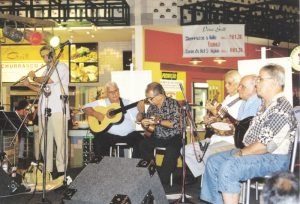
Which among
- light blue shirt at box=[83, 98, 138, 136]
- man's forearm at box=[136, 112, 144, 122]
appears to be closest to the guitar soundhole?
light blue shirt at box=[83, 98, 138, 136]

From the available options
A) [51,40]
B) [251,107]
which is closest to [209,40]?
[51,40]

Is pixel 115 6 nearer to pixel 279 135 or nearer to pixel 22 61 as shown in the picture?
pixel 22 61

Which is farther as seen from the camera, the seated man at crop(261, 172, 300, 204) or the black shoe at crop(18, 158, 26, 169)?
the black shoe at crop(18, 158, 26, 169)

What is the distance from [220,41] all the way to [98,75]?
4.51m

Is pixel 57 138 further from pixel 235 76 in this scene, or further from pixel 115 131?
pixel 235 76

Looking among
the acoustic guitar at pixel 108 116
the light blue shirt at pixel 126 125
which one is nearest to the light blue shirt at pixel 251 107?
the acoustic guitar at pixel 108 116

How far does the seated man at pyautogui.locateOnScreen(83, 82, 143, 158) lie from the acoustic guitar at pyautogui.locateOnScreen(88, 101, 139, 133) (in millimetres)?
49

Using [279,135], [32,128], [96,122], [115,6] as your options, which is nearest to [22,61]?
[115,6]

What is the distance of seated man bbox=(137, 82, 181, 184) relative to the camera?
6.04 m

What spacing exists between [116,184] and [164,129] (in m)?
2.30

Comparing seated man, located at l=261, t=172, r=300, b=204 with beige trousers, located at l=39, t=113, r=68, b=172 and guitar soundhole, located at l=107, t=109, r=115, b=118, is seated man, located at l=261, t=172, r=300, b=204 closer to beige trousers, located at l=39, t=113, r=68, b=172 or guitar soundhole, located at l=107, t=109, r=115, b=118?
beige trousers, located at l=39, t=113, r=68, b=172

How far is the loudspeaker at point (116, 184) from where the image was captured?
381 centimetres

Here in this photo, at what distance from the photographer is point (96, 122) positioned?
6555mm

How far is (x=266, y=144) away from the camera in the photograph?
3498mm
